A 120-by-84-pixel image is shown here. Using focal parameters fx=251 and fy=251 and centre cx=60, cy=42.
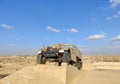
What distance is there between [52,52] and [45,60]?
119 centimetres

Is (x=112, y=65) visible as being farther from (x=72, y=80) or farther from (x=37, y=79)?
(x=37, y=79)

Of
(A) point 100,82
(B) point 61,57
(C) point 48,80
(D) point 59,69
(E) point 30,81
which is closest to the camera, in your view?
(E) point 30,81

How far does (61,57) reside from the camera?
59.1ft

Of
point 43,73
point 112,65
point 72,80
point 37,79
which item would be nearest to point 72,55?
point 72,80

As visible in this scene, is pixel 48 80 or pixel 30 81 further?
pixel 48 80

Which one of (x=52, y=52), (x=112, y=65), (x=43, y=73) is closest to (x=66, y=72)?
(x=43, y=73)

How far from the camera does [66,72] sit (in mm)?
14688

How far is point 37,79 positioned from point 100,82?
4.60 m

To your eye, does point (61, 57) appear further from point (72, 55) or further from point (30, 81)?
point (30, 81)

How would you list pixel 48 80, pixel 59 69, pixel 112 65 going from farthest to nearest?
1. pixel 112 65
2. pixel 59 69
3. pixel 48 80

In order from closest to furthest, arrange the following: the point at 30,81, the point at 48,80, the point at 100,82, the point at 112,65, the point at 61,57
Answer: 1. the point at 30,81
2. the point at 48,80
3. the point at 100,82
4. the point at 61,57
5. the point at 112,65

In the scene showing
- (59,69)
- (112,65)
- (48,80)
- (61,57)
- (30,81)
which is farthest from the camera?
(112,65)

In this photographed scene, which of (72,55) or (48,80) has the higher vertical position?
(72,55)

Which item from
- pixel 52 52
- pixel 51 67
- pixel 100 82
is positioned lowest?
pixel 100 82
